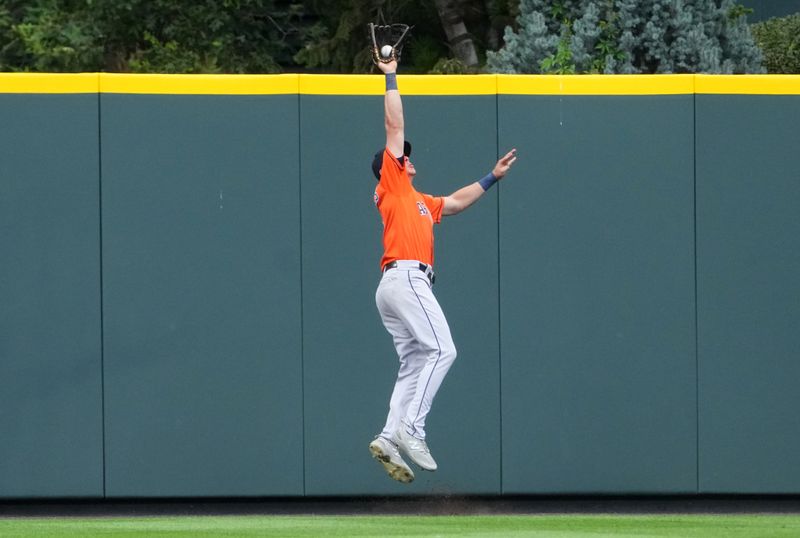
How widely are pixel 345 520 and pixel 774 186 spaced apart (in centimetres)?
350

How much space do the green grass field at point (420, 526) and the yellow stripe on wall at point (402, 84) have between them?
2.68 m

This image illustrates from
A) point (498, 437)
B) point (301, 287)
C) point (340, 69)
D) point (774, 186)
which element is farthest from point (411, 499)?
point (340, 69)

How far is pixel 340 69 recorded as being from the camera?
46.4ft

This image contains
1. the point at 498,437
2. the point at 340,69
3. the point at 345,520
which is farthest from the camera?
the point at 340,69

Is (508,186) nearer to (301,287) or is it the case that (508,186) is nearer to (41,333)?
(301,287)

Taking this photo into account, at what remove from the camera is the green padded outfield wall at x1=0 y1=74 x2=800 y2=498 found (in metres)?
9.34

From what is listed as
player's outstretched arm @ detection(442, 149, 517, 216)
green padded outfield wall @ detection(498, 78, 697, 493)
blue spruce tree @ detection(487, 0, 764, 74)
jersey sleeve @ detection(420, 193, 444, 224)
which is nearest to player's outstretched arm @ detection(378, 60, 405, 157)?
jersey sleeve @ detection(420, 193, 444, 224)

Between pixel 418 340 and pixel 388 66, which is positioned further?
pixel 418 340

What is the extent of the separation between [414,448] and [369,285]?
71.5 inches

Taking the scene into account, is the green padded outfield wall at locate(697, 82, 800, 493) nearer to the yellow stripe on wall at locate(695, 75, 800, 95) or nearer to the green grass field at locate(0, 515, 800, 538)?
the yellow stripe on wall at locate(695, 75, 800, 95)

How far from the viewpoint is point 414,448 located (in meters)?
7.88

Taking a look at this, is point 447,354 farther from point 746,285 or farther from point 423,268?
point 746,285

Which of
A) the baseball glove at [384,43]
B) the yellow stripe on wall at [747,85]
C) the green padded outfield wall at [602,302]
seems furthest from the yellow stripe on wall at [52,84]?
the yellow stripe on wall at [747,85]

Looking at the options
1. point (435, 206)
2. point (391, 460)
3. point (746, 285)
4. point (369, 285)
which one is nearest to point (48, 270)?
point (369, 285)
